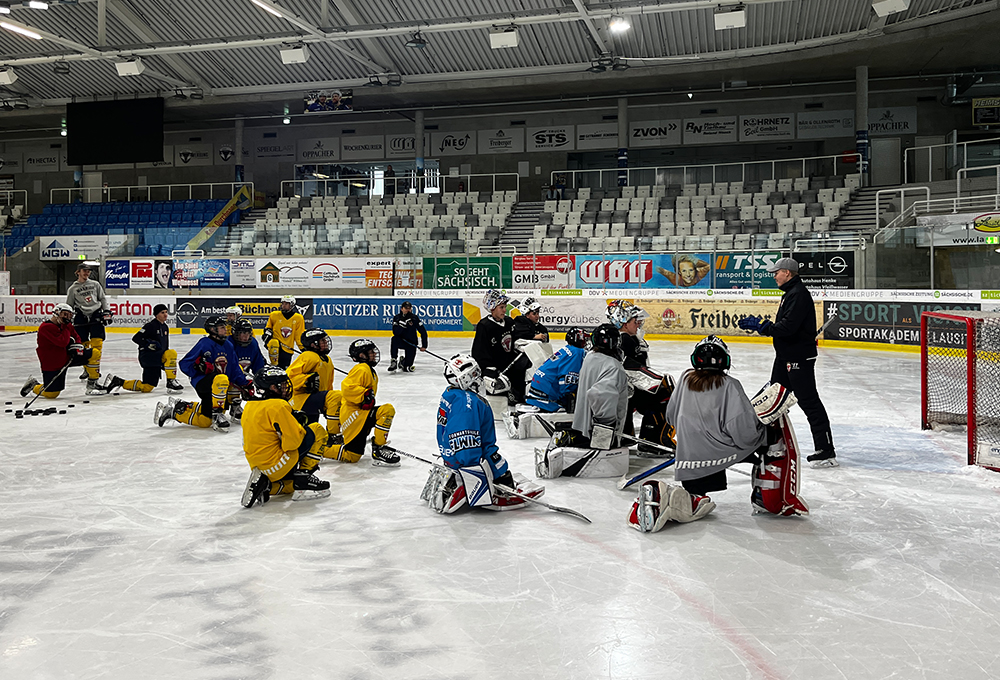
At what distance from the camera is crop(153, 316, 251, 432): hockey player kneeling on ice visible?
→ 816 centimetres

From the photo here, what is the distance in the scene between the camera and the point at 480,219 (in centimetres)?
2672

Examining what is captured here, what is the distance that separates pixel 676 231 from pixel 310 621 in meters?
21.5

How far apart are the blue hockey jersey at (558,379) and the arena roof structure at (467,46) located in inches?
564

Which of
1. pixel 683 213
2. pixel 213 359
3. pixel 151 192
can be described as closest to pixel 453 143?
pixel 683 213

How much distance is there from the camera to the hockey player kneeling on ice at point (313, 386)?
22.1 ft

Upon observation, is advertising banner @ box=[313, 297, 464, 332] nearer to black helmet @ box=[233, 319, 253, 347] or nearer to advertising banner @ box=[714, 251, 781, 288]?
advertising banner @ box=[714, 251, 781, 288]

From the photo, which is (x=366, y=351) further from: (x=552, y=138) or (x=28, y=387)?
(x=552, y=138)

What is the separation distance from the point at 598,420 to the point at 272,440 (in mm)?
2408

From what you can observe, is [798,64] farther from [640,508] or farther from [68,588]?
[68,588]

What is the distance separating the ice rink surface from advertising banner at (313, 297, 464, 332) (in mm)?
13854

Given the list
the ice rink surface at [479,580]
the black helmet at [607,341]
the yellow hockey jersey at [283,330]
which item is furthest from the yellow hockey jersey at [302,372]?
the yellow hockey jersey at [283,330]

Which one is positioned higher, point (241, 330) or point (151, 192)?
point (151, 192)

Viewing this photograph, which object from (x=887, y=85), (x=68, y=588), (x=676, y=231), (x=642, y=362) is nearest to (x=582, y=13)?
(x=676, y=231)

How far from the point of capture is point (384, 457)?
6555mm
